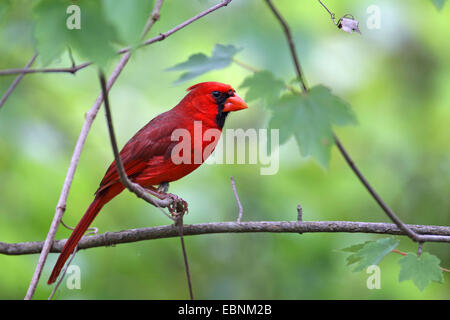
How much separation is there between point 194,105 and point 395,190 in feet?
6.67

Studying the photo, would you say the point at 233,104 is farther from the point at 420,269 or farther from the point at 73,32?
the point at 73,32

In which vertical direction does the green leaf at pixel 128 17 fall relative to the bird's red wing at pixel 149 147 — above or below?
below

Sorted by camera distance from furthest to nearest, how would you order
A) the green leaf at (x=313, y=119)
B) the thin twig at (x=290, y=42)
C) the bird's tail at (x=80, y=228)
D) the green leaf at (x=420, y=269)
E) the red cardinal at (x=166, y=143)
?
the red cardinal at (x=166, y=143), the bird's tail at (x=80, y=228), the green leaf at (x=420, y=269), the green leaf at (x=313, y=119), the thin twig at (x=290, y=42)

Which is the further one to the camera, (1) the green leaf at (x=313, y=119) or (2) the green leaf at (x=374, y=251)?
(2) the green leaf at (x=374, y=251)

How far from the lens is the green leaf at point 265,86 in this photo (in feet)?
4.30

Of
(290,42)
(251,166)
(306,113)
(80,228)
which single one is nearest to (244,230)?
(80,228)

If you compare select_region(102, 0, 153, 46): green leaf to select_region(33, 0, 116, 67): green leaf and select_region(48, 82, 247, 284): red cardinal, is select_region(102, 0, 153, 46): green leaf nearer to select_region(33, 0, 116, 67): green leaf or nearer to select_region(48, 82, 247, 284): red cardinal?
select_region(33, 0, 116, 67): green leaf

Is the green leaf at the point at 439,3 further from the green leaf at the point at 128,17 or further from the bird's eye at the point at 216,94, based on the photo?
the bird's eye at the point at 216,94

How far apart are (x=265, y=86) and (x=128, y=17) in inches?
18.8

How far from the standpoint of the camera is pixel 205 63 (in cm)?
153

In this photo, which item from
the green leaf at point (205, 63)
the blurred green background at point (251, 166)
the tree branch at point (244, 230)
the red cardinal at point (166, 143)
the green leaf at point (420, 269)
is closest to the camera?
the green leaf at point (205, 63)

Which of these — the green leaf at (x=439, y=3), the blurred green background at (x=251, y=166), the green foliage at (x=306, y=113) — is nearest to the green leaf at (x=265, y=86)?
the green foliage at (x=306, y=113)

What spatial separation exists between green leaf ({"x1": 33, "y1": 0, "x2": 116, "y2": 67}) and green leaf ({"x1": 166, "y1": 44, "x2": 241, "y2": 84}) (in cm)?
43

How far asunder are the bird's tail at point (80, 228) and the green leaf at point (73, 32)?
1.42 m
